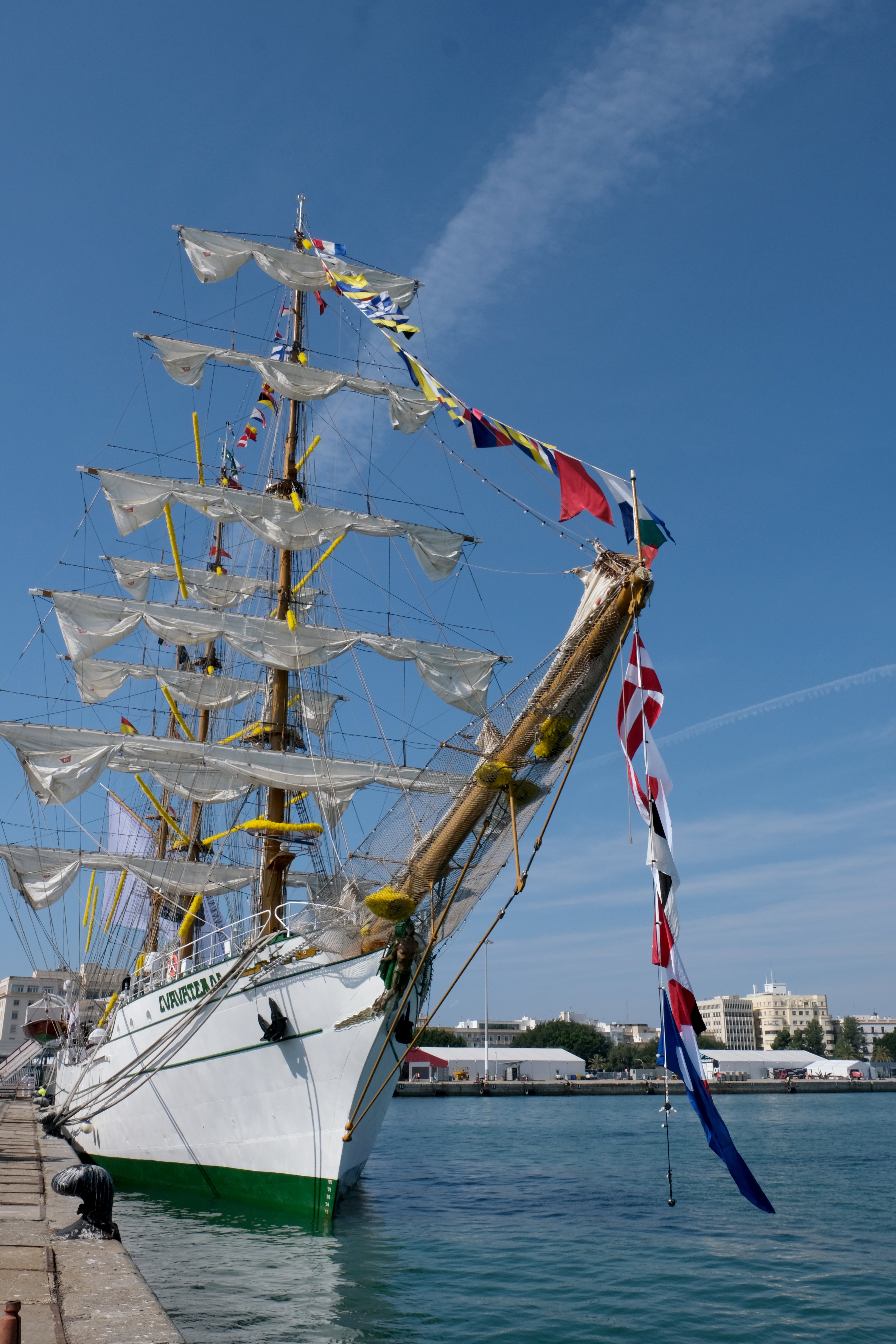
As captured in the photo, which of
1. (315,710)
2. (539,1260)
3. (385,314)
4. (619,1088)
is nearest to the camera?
(539,1260)

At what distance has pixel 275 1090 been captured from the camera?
56.8 ft

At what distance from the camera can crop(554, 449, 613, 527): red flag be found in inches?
534

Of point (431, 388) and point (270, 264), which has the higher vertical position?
point (270, 264)

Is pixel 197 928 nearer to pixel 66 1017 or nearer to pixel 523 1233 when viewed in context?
pixel 66 1017

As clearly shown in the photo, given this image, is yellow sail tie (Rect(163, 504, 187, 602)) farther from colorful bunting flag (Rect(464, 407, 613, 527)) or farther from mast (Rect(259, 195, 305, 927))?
colorful bunting flag (Rect(464, 407, 613, 527))

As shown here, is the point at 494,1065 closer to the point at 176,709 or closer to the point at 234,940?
the point at 176,709

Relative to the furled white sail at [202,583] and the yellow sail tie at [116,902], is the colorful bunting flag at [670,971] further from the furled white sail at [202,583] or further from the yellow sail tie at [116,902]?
the yellow sail tie at [116,902]

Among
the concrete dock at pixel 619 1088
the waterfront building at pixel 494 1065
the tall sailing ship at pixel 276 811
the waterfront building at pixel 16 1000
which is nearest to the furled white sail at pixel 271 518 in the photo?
the tall sailing ship at pixel 276 811

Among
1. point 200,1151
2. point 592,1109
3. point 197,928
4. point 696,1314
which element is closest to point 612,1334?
point 696,1314

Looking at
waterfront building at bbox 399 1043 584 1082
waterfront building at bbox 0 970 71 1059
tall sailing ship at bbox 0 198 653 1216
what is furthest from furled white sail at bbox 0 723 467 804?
waterfront building at bbox 0 970 71 1059

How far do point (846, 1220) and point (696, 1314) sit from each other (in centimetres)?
972

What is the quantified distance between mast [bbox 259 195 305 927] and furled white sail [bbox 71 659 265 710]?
376 cm

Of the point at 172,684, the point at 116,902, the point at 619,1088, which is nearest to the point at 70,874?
the point at 172,684

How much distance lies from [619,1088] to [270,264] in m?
89.1
